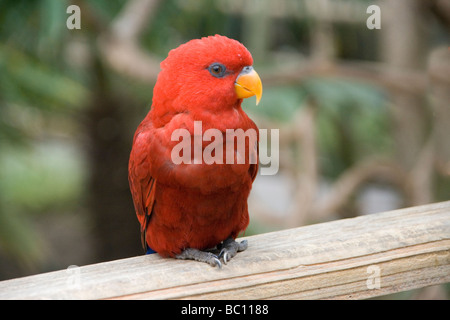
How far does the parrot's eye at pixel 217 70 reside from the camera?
1.55 metres

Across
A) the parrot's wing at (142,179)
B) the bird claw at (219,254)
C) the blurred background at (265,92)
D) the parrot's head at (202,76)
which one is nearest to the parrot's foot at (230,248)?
the bird claw at (219,254)

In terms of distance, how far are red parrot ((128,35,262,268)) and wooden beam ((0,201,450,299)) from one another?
105 millimetres

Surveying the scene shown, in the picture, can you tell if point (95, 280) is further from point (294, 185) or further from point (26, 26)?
point (294, 185)

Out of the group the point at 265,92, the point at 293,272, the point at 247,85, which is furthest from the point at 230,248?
the point at 265,92

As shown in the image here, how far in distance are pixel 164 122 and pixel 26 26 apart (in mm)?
1823

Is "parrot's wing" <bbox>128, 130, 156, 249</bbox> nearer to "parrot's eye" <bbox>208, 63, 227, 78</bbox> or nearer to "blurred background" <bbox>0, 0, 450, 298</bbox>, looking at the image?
"parrot's eye" <bbox>208, 63, 227, 78</bbox>

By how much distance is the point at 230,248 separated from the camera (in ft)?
5.31

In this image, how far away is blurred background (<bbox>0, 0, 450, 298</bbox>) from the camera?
298 cm

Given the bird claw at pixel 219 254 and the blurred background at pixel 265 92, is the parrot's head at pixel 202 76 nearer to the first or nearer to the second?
the bird claw at pixel 219 254

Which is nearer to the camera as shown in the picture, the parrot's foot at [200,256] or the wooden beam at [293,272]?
the wooden beam at [293,272]

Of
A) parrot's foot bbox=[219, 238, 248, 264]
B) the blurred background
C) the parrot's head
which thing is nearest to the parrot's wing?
the parrot's head

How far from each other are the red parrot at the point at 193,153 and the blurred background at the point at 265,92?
44.3 inches

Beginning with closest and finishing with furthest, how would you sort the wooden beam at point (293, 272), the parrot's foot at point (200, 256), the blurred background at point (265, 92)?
the wooden beam at point (293, 272) → the parrot's foot at point (200, 256) → the blurred background at point (265, 92)

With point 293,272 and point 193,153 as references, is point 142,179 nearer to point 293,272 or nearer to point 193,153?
point 193,153
